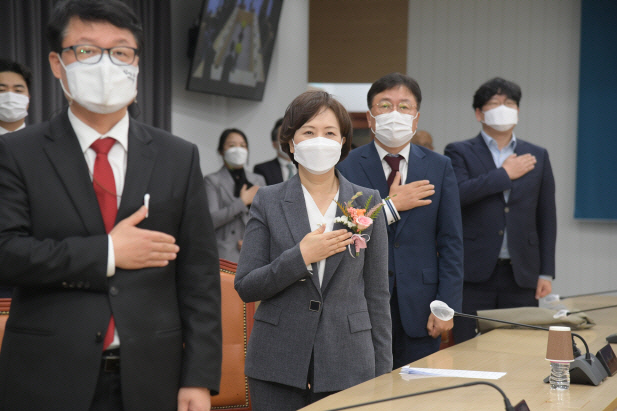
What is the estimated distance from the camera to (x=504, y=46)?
7.34m

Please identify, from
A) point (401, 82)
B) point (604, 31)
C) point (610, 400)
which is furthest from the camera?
point (604, 31)

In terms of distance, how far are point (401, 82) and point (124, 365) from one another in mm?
1790

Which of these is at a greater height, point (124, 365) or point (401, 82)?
point (401, 82)

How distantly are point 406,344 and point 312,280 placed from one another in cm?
75

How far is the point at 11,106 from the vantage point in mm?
3248

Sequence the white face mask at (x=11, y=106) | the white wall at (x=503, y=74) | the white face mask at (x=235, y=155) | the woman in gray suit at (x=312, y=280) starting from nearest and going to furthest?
the woman in gray suit at (x=312, y=280) → the white face mask at (x=11, y=106) → the white face mask at (x=235, y=155) → the white wall at (x=503, y=74)

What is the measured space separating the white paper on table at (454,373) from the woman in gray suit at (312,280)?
9 centimetres

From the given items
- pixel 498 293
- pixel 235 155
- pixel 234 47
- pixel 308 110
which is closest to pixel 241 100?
pixel 234 47

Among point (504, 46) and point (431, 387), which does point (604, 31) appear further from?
point (431, 387)

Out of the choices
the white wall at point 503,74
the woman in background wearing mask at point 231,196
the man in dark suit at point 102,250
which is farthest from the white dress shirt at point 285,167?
the man in dark suit at point 102,250

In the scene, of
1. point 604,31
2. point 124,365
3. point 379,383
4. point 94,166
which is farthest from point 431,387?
point 604,31

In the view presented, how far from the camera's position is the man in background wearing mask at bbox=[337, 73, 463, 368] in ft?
8.79

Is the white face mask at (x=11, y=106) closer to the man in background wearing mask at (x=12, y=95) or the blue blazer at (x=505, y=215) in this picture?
the man in background wearing mask at (x=12, y=95)

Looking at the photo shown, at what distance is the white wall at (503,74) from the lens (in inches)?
268
